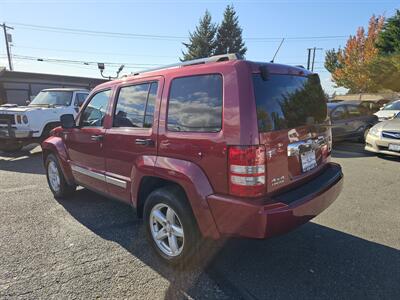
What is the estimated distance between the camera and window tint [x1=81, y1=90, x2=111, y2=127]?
12.6ft

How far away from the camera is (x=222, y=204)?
2463mm

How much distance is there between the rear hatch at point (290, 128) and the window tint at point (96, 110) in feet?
7.02

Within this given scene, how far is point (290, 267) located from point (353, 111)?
8805 mm

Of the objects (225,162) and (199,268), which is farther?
(199,268)

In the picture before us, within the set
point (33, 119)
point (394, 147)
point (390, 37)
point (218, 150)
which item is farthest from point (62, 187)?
point (390, 37)

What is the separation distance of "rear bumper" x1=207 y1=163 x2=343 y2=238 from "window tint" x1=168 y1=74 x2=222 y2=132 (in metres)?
0.64

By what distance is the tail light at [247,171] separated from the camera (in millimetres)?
2352

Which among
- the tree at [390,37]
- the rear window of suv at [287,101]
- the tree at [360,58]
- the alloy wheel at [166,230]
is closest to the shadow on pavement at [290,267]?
the alloy wheel at [166,230]

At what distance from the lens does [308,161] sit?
117 inches

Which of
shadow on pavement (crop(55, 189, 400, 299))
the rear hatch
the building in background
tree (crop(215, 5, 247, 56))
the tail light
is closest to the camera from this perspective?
the tail light

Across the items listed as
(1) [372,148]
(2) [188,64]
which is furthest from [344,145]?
(2) [188,64]

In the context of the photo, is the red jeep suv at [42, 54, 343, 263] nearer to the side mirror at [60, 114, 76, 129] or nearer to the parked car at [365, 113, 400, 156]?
the side mirror at [60, 114, 76, 129]

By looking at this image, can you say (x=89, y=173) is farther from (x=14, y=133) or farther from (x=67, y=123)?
(x=14, y=133)

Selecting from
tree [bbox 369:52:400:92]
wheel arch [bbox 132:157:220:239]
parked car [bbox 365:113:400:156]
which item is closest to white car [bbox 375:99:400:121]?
parked car [bbox 365:113:400:156]
